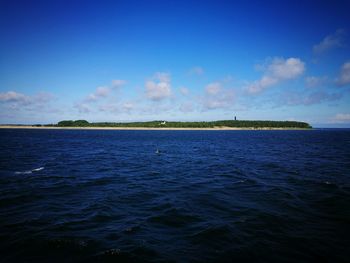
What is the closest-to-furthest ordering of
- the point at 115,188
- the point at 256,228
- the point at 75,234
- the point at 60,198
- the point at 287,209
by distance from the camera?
the point at 75,234 → the point at 256,228 → the point at 287,209 → the point at 60,198 → the point at 115,188

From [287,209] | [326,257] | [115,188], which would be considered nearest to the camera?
[326,257]

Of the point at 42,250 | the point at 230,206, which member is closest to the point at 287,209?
the point at 230,206

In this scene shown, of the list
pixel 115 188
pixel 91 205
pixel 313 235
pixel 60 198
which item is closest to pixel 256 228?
pixel 313 235

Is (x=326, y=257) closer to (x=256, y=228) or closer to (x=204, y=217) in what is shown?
(x=256, y=228)

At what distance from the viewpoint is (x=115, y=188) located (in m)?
21.5

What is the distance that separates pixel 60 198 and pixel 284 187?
20.6 meters

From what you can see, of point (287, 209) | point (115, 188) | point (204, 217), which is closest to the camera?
point (204, 217)

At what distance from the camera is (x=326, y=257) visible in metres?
9.93

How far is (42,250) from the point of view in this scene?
10.3 metres

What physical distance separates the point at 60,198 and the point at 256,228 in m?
15.2

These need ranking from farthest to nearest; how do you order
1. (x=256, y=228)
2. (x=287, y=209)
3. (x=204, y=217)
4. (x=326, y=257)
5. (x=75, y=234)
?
(x=287, y=209), (x=204, y=217), (x=256, y=228), (x=75, y=234), (x=326, y=257)

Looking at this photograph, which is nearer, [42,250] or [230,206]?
[42,250]

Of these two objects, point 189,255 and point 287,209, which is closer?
point 189,255

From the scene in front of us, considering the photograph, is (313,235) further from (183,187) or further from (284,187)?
(183,187)
